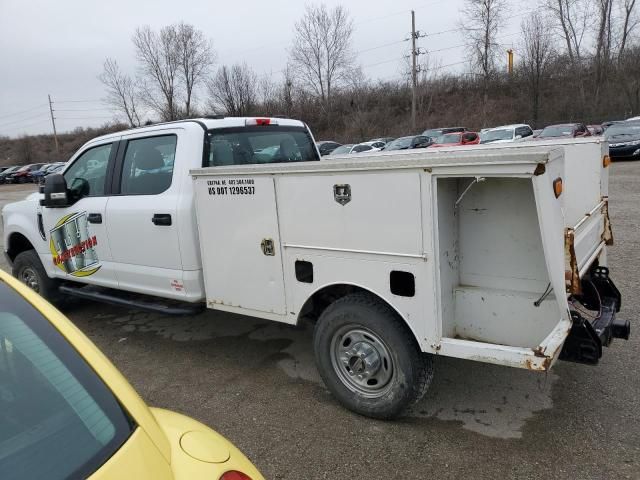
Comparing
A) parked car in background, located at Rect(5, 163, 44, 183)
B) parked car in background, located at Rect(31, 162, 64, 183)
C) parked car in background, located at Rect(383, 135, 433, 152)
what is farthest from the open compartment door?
parked car in background, located at Rect(5, 163, 44, 183)

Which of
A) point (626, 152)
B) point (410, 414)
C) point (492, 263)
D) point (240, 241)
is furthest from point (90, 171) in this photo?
point (626, 152)

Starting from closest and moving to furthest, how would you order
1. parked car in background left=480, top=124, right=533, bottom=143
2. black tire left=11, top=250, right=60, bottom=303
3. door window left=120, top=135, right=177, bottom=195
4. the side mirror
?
door window left=120, top=135, right=177, bottom=195
the side mirror
black tire left=11, top=250, right=60, bottom=303
parked car in background left=480, top=124, right=533, bottom=143

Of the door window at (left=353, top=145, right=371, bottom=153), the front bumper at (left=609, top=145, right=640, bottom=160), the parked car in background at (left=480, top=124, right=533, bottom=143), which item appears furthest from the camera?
the door window at (left=353, top=145, right=371, bottom=153)

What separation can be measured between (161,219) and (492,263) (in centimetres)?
268

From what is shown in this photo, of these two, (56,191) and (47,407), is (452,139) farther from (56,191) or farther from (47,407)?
(47,407)

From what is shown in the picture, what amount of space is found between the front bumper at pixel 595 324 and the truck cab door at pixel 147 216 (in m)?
2.98

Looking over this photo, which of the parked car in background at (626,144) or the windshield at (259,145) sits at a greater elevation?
the windshield at (259,145)

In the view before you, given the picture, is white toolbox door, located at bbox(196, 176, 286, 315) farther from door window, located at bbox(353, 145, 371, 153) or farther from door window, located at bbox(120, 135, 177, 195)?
door window, located at bbox(353, 145, 371, 153)

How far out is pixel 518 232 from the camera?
310 centimetres

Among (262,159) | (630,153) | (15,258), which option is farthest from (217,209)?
(630,153)

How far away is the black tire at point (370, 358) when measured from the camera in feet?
10.6

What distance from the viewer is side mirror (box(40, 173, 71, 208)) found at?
201 inches

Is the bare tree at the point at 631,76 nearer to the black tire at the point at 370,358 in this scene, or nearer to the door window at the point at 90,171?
the door window at the point at 90,171

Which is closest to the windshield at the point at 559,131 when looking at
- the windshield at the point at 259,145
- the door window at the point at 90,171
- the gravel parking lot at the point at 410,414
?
the gravel parking lot at the point at 410,414
